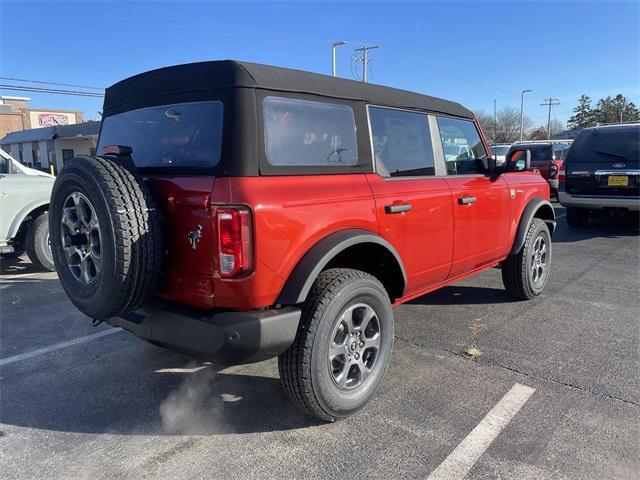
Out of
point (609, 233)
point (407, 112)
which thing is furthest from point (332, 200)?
point (609, 233)

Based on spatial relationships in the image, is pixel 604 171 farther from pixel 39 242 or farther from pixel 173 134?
pixel 39 242

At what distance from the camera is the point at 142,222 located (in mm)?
2430

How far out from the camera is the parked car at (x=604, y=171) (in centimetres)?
834

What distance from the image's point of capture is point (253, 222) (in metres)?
2.33

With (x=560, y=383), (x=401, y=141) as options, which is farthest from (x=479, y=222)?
(x=560, y=383)

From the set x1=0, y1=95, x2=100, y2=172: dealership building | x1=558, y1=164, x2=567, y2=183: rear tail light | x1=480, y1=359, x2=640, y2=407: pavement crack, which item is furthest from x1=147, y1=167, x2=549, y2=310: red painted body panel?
x1=0, y1=95, x2=100, y2=172: dealership building

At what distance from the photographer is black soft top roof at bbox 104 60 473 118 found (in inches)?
100

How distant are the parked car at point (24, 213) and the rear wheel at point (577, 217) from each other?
936 cm

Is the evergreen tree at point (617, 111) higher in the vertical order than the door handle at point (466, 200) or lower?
higher

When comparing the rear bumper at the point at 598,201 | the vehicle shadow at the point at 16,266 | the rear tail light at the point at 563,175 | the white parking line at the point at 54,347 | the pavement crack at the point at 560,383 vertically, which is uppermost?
the rear tail light at the point at 563,175

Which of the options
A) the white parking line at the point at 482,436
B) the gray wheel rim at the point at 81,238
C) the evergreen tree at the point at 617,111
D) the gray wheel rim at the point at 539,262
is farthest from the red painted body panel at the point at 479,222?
the evergreen tree at the point at 617,111

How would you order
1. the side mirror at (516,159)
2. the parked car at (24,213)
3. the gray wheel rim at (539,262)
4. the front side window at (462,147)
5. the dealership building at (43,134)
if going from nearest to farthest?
1. the front side window at (462,147)
2. the side mirror at (516,159)
3. the gray wheel rim at (539,262)
4. the parked car at (24,213)
5. the dealership building at (43,134)

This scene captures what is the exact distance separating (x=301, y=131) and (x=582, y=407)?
2.38m

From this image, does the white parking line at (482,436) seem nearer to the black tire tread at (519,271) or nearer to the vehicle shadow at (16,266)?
the black tire tread at (519,271)
